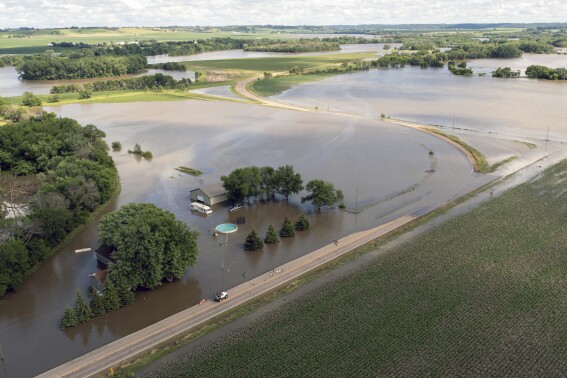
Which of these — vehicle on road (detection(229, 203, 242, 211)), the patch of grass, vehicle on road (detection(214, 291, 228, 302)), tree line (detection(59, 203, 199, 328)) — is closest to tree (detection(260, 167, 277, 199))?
vehicle on road (detection(229, 203, 242, 211))

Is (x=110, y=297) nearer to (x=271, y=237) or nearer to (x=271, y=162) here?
(x=271, y=237)

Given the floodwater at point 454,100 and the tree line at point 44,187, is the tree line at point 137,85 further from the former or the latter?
the tree line at point 44,187

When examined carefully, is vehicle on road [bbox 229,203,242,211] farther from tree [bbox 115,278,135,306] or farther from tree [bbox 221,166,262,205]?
tree [bbox 115,278,135,306]

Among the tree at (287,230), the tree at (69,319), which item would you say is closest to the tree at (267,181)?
the tree at (287,230)

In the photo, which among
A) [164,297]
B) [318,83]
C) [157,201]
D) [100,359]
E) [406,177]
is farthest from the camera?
[318,83]

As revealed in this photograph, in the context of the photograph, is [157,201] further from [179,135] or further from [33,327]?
[179,135]

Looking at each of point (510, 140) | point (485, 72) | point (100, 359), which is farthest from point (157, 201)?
point (485, 72)

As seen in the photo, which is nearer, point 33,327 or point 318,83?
point 33,327
